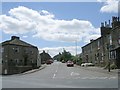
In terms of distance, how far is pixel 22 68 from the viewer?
219 ft

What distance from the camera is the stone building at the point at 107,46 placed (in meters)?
52.2

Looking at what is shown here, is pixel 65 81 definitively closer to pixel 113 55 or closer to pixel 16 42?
pixel 113 55

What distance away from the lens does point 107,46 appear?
57.7m

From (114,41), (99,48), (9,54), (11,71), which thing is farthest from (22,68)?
(114,41)

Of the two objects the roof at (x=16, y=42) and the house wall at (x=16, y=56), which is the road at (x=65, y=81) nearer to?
the house wall at (x=16, y=56)

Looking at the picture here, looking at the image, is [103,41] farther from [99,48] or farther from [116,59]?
[116,59]

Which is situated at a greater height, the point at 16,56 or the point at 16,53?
the point at 16,53

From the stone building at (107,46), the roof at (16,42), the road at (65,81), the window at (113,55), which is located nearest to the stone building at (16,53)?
the roof at (16,42)

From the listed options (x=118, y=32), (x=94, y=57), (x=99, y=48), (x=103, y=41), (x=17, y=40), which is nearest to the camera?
(x=118, y=32)

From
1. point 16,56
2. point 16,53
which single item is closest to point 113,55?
point 16,56

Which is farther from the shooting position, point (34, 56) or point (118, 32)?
point (34, 56)

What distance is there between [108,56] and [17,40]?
33.3m

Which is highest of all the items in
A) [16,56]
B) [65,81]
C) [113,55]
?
[16,56]

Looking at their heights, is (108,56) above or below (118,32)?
below
